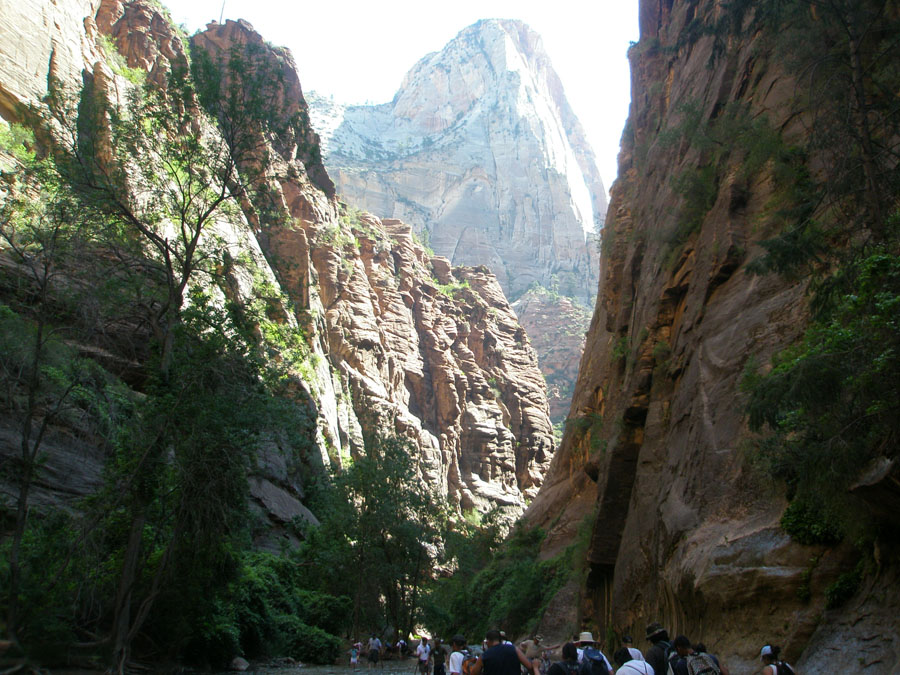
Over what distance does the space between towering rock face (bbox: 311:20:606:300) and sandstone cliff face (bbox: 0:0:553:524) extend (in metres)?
52.2

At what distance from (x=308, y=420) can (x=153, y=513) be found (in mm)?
4653

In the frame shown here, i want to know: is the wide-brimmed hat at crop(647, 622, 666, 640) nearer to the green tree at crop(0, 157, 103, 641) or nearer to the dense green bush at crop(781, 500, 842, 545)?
the dense green bush at crop(781, 500, 842, 545)

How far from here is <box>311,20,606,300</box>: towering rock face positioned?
6053 inches

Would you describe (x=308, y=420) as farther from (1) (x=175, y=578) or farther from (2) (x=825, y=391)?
(2) (x=825, y=391)

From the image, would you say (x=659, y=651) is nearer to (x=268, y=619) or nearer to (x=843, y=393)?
(x=843, y=393)

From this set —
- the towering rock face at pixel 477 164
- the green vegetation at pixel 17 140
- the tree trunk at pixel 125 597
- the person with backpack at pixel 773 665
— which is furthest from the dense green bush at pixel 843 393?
the towering rock face at pixel 477 164

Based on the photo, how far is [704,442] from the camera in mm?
14633

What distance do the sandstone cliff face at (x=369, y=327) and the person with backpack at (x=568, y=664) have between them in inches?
1154

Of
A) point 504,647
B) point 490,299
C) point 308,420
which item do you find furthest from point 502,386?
point 504,647

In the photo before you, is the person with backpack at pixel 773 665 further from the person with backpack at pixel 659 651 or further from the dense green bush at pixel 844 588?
the dense green bush at pixel 844 588

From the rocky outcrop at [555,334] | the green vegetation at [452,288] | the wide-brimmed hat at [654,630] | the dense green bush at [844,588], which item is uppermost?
the rocky outcrop at [555,334]

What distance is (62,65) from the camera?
3694cm

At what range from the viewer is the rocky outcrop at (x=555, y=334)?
132 m

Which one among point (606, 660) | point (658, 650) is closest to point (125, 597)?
point (606, 660)
